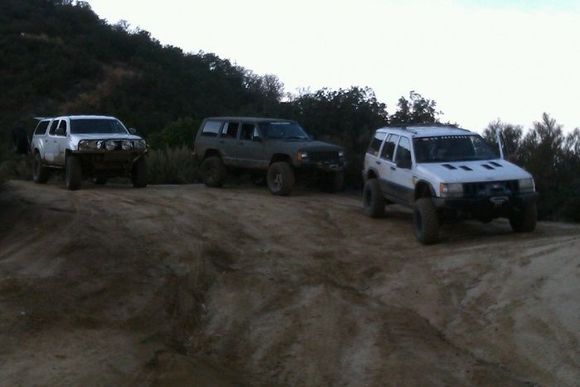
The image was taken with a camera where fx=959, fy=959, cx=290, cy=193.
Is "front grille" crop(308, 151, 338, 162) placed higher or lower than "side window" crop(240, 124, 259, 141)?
lower

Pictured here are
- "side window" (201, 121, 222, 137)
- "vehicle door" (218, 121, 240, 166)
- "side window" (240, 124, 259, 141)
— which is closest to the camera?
"side window" (240, 124, 259, 141)

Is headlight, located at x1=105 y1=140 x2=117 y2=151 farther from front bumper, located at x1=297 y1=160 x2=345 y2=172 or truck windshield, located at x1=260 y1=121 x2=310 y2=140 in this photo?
front bumper, located at x1=297 y1=160 x2=345 y2=172

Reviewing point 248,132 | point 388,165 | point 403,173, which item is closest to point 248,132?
point 248,132

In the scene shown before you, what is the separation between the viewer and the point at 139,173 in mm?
22219

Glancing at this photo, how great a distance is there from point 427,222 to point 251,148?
27.0 feet

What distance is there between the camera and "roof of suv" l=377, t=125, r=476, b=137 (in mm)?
16281

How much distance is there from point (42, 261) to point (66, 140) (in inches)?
387

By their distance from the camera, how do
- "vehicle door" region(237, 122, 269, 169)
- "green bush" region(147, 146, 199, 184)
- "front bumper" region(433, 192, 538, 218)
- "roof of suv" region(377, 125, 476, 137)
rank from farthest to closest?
"green bush" region(147, 146, 199, 184), "vehicle door" region(237, 122, 269, 169), "roof of suv" region(377, 125, 476, 137), "front bumper" region(433, 192, 538, 218)

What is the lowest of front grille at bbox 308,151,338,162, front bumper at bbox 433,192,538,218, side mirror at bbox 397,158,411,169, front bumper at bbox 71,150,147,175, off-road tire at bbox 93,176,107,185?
off-road tire at bbox 93,176,107,185

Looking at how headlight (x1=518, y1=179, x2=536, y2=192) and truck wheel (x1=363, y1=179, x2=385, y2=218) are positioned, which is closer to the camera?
headlight (x1=518, y1=179, x2=536, y2=192)

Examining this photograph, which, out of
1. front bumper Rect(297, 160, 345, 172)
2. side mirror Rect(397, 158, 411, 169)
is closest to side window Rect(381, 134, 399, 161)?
side mirror Rect(397, 158, 411, 169)

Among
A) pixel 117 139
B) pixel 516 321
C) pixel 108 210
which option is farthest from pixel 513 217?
pixel 117 139

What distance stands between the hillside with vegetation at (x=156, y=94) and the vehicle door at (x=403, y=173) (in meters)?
5.41

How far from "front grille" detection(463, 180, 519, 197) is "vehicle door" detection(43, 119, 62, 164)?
11.1 metres
